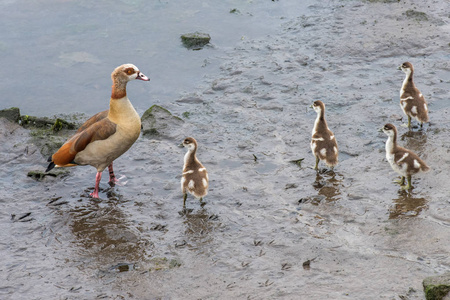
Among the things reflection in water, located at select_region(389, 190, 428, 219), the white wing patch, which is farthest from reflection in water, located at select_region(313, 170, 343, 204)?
the white wing patch

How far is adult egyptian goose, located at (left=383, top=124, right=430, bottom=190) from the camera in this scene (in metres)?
9.78

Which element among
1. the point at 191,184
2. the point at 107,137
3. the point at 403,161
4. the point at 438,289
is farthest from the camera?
the point at 107,137

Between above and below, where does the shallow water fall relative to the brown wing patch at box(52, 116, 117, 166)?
below

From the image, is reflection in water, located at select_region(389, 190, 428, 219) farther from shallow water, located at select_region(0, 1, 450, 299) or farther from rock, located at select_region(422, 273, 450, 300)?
rock, located at select_region(422, 273, 450, 300)

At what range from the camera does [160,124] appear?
12.3 m

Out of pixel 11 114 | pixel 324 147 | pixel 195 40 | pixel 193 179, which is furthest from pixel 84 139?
pixel 195 40

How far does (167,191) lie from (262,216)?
1997 millimetres

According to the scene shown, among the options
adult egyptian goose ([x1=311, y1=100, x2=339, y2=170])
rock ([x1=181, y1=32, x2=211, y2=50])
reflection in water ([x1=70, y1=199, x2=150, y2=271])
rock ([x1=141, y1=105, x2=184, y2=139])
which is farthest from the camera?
rock ([x1=181, y1=32, x2=211, y2=50])

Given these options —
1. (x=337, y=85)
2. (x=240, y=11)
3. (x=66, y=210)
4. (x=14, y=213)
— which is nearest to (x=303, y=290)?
(x=66, y=210)

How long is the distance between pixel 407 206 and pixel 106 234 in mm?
5099

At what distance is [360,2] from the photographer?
59.2 ft

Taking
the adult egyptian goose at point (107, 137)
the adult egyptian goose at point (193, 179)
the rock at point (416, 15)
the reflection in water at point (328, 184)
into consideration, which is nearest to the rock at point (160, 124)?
the adult egyptian goose at point (107, 137)

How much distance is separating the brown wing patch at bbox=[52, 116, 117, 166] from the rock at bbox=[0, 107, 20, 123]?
9.19 feet

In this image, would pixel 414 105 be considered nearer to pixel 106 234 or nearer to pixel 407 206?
pixel 407 206
